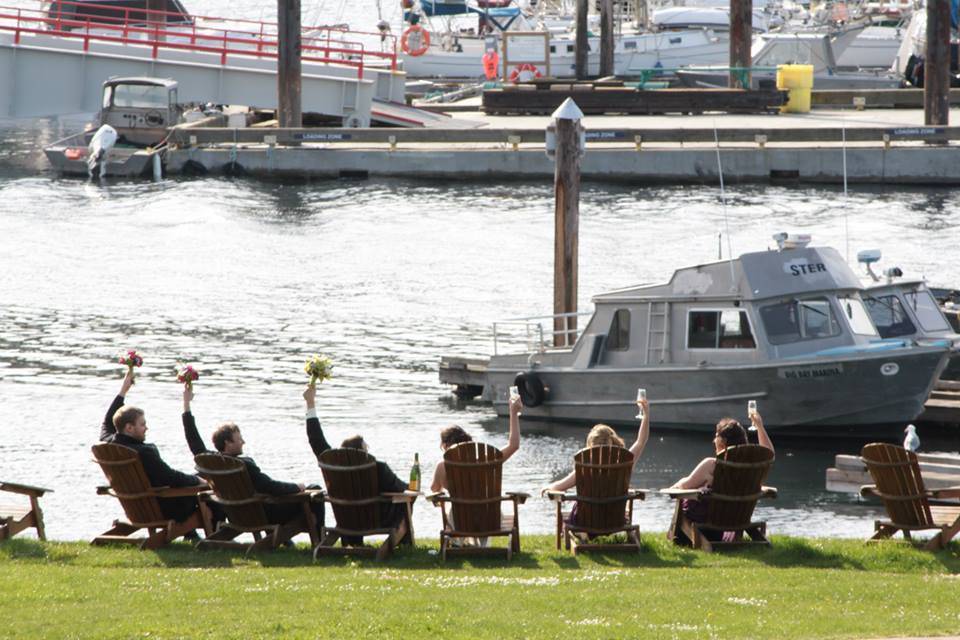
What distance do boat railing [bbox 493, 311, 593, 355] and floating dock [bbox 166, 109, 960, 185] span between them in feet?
54.5

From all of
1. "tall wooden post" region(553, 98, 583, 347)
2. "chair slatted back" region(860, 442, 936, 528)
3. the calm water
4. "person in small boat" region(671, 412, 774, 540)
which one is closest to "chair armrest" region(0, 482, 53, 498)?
the calm water

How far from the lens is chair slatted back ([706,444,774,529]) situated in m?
11.5

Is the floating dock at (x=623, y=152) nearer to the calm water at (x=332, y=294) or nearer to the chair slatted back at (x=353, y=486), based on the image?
the calm water at (x=332, y=294)

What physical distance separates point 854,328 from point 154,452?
12.0 meters

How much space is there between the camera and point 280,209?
4281 cm

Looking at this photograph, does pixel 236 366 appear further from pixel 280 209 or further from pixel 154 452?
pixel 280 209

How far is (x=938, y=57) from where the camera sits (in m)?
44.1

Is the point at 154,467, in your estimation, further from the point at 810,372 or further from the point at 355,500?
the point at 810,372

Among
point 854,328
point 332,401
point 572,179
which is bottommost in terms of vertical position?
point 332,401

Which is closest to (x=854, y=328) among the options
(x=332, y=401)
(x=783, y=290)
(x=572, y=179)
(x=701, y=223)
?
(x=783, y=290)

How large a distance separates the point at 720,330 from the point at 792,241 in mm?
1587

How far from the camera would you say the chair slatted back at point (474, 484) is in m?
11.3

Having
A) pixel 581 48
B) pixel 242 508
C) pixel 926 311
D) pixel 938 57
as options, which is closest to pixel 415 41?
pixel 581 48

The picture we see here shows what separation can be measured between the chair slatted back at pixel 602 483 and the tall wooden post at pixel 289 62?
1426 inches
